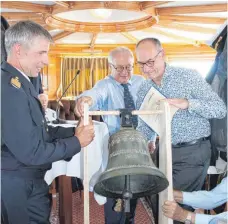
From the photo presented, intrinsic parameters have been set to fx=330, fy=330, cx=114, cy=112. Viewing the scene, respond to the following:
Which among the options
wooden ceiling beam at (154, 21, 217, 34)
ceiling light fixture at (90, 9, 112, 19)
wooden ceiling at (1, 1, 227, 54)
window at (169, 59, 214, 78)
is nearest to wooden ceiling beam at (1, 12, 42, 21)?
wooden ceiling at (1, 1, 227, 54)

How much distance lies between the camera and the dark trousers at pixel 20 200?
1.48 m

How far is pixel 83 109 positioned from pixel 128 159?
393mm

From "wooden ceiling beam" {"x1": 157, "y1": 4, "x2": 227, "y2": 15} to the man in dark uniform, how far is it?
10.9 feet

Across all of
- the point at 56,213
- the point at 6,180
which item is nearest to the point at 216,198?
the point at 6,180

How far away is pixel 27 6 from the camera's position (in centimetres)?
429

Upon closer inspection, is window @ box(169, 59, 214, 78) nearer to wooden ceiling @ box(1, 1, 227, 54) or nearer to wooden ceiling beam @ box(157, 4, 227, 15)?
wooden ceiling @ box(1, 1, 227, 54)

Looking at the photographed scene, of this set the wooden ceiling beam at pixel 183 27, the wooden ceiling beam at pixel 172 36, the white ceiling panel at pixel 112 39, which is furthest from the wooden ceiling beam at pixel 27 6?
the white ceiling panel at pixel 112 39

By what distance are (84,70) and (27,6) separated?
14.6 feet

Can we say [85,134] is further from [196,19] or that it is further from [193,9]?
[196,19]

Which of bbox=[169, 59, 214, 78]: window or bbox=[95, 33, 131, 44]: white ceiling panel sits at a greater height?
bbox=[95, 33, 131, 44]: white ceiling panel

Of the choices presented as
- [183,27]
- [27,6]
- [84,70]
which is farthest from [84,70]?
[27,6]

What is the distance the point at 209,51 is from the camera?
8.06m

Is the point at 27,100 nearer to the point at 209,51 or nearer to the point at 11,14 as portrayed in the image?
the point at 11,14

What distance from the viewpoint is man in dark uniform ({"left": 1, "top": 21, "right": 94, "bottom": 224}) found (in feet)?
4.50
